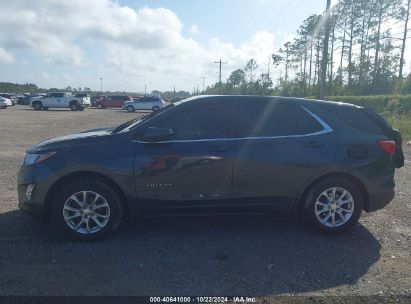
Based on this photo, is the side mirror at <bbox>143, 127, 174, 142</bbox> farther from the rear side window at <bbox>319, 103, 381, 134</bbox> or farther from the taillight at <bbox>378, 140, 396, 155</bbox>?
the taillight at <bbox>378, 140, 396, 155</bbox>

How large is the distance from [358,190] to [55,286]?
3679mm

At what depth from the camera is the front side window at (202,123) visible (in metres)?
4.60

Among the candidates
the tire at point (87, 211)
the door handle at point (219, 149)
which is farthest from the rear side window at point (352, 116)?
the tire at point (87, 211)

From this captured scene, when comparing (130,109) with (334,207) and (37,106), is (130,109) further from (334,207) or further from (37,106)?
(334,207)

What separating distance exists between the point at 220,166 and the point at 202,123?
590mm

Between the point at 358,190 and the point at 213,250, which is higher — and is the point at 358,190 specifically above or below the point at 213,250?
above

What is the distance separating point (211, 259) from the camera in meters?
4.08

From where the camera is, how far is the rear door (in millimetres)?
4578

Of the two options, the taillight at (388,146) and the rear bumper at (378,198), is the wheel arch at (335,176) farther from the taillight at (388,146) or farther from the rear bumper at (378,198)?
the taillight at (388,146)

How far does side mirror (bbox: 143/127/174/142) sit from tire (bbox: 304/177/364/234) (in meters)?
1.94

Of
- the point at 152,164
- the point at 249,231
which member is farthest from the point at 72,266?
the point at 249,231

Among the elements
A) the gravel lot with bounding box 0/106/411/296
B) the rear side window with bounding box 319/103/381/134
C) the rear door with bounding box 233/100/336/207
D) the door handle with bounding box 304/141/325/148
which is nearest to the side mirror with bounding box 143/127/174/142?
the rear door with bounding box 233/100/336/207

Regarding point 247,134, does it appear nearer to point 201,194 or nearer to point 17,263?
point 201,194

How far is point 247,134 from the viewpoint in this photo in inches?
183
